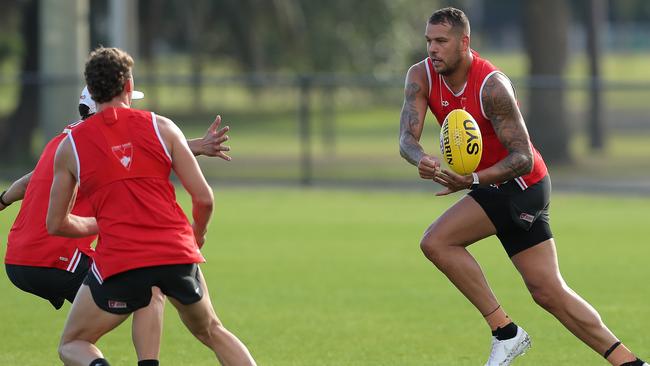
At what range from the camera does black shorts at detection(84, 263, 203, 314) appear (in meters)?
6.18

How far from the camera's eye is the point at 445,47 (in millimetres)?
7605

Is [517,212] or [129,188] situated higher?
[129,188]

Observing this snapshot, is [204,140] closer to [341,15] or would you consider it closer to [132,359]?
[132,359]

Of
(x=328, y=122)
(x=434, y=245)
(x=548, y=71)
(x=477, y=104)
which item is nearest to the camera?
(x=477, y=104)

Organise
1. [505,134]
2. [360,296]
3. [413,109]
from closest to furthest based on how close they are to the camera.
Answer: [505,134] → [413,109] → [360,296]

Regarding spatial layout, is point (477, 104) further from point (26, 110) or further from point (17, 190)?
point (26, 110)

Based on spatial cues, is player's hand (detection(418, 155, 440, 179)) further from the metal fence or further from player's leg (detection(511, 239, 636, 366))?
the metal fence

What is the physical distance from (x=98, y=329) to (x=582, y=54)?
73464 millimetres

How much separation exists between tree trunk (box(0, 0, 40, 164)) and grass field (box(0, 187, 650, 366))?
33.3 ft

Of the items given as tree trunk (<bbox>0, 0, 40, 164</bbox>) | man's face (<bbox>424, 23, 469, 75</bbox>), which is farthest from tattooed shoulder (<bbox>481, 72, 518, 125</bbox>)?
tree trunk (<bbox>0, 0, 40, 164</bbox>)

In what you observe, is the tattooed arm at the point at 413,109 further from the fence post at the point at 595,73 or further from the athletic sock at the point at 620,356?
the fence post at the point at 595,73

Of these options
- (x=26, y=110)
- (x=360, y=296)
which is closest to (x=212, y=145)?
(x=360, y=296)

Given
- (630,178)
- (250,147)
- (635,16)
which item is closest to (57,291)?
(630,178)

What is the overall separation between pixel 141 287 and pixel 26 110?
24.3 m
